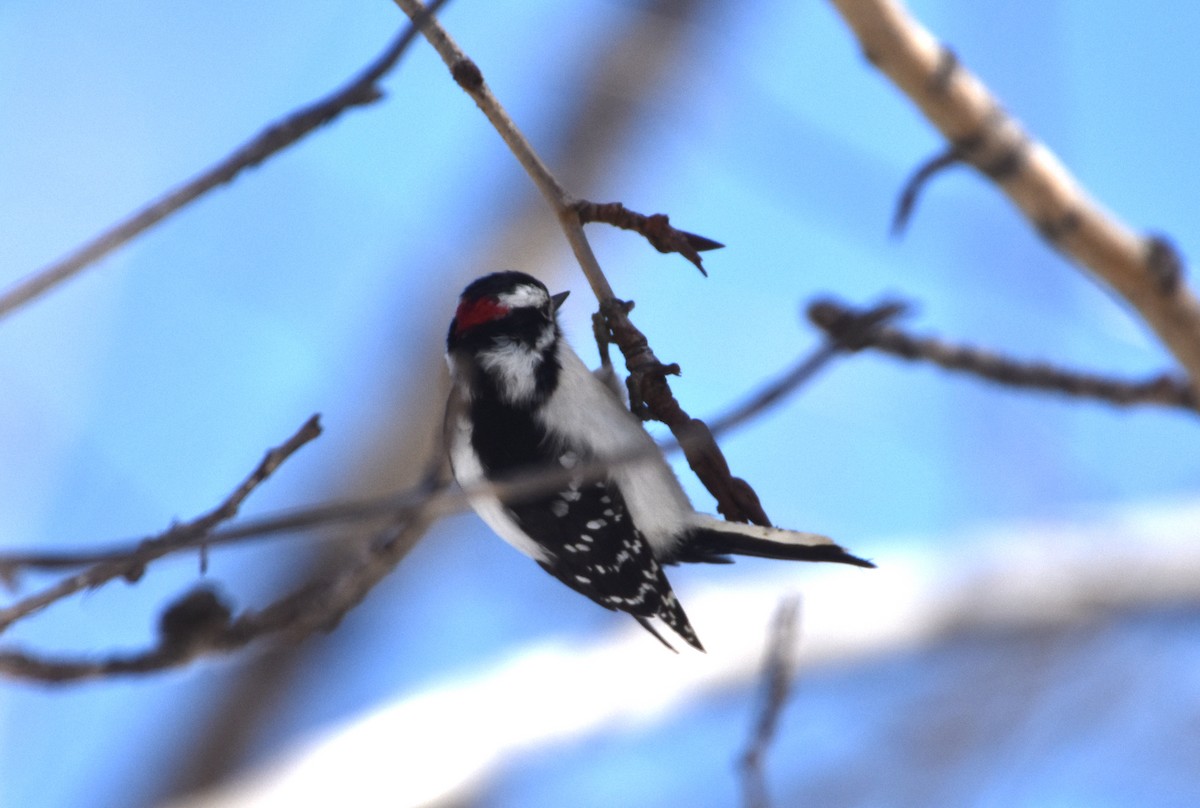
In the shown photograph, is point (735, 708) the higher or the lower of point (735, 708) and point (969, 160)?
the higher

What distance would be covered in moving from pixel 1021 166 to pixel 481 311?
1462 mm

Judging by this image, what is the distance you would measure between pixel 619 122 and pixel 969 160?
4.63m

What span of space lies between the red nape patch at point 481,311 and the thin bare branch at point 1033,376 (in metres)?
1.11

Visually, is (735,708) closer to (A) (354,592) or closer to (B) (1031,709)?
(B) (1031,709)

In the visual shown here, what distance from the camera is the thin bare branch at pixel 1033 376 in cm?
249

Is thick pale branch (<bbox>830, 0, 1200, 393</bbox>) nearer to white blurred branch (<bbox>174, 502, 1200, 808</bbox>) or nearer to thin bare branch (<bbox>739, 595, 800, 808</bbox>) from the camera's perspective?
thin bare branch (<bbox>739, 595, 800, 808</bbox>)

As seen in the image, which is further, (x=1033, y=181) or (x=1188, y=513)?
(x=1188, y=513)

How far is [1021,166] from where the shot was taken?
234 centimetres

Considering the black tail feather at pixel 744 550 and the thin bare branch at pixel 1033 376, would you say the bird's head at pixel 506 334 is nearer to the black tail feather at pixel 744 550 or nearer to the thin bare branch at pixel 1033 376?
the black tail feather at pixel 744 550

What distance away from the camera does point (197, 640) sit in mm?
1958

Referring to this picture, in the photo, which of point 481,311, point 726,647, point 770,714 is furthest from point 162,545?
point 726,647

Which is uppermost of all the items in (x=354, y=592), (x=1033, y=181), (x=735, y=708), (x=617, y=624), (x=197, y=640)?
(x=617, y=624)

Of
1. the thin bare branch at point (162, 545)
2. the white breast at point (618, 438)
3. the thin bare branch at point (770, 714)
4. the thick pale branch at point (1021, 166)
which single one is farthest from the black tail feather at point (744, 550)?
the thin bare branch at point (162, 545)

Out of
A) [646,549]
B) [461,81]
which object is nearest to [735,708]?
[646,549]
